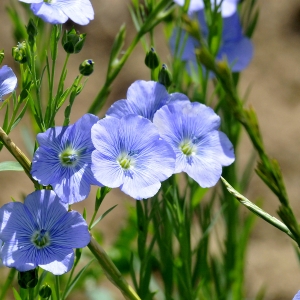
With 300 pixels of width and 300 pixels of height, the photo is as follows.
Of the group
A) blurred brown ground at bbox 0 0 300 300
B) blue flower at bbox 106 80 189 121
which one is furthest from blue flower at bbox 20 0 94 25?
blurred brown ground at bbox 0 0 300 300

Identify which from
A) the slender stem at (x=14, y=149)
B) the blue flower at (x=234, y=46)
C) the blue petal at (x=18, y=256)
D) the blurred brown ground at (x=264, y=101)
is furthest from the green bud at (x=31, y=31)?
the blurred brown ground at (x=264, y=101)

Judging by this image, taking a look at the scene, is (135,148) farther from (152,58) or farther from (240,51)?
(240,51)

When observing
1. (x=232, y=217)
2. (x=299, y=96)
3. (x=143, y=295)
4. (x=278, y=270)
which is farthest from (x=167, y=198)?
(x=299, y=96)

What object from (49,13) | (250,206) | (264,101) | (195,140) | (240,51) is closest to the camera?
(250,206)

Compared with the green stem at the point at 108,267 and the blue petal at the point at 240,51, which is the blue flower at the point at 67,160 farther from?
the blue petal at the point at 240,51

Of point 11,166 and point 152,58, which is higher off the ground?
point 152,58

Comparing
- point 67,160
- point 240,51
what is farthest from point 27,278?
point 240,51

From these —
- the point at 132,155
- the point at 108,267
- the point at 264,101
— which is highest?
the point at 132,155
